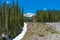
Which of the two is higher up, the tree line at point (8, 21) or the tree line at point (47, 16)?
the tree line at point (8, 21)

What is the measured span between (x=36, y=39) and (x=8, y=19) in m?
7.13

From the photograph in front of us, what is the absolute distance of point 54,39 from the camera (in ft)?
76.9

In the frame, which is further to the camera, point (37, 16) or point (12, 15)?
point (37, 16)

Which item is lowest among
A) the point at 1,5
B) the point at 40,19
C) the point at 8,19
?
the point at 40,19

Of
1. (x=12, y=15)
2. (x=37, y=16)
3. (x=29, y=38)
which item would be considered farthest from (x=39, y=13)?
(x=29, y=38)

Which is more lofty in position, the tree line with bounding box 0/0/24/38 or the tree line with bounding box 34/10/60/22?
the tree line with bounding box 0/0/24/38

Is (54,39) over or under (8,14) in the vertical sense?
under

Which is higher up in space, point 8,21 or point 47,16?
point 8,21

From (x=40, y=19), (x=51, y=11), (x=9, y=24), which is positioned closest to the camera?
(x=9, y=24)

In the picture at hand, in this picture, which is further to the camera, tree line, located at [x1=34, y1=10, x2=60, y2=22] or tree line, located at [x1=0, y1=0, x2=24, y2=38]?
tree line, located at [x1=34, y1=10, x2=60, y2=22]

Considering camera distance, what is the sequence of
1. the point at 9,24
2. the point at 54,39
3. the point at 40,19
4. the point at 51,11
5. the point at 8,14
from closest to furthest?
1. the point at 54,39
2. the point at 9,24
3. the point at 8,14
4. the point at 40,19
5. the point at 51,11

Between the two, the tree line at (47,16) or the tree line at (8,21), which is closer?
the tree line at (8,21)

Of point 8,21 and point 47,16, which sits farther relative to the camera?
point 47,16

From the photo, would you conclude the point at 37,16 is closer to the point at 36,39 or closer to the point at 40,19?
the point at 40,19
